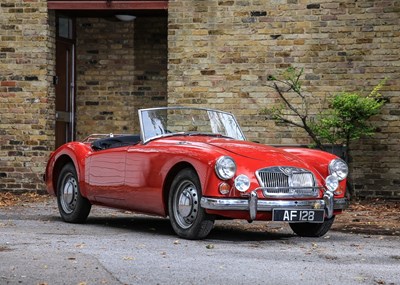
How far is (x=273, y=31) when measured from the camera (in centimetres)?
1560

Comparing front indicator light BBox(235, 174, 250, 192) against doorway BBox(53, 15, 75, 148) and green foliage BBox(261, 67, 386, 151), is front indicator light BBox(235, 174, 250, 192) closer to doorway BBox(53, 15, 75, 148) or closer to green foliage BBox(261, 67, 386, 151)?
green foliage BBox(261, 67, 386, 151)

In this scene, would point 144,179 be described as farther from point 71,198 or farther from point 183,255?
point 183,255

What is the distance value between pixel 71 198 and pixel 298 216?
9.92 ft

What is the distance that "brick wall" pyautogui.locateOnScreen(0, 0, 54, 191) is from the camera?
53.4 feet

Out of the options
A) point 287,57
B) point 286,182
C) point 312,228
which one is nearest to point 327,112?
point 287,57

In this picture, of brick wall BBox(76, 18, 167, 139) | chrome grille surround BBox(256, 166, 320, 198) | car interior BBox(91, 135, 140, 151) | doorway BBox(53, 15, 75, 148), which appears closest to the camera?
chrome grille surround BBox(256, 166, 320, 198)

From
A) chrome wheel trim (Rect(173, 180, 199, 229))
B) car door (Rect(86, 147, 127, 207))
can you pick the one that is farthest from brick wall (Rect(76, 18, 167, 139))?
chrome wheel trim (Rect(173, 180, 199, 229))

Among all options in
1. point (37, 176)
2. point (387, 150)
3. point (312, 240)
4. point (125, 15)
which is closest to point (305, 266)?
point (312, 240)

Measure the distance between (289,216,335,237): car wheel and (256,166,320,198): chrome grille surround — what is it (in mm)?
532

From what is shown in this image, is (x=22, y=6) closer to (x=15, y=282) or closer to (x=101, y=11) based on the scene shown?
(x=101, y=11)

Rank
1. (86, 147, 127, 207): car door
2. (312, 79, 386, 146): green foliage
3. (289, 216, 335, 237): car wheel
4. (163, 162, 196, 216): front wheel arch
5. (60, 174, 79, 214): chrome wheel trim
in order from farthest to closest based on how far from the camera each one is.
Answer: (312, 79, 386, 146): green foliage
(60, 174, 79, 214): chrome wheel trim
(86, 147, 127, 207): car door
(289, 216, 335, 237): car wheel
(163, 162, 196, 216): front wheel arch

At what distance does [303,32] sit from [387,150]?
2230 millimetres

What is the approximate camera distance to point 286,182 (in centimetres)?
898

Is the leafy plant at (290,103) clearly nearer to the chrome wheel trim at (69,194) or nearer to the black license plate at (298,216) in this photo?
the chrome wheel trim at (69,194)
